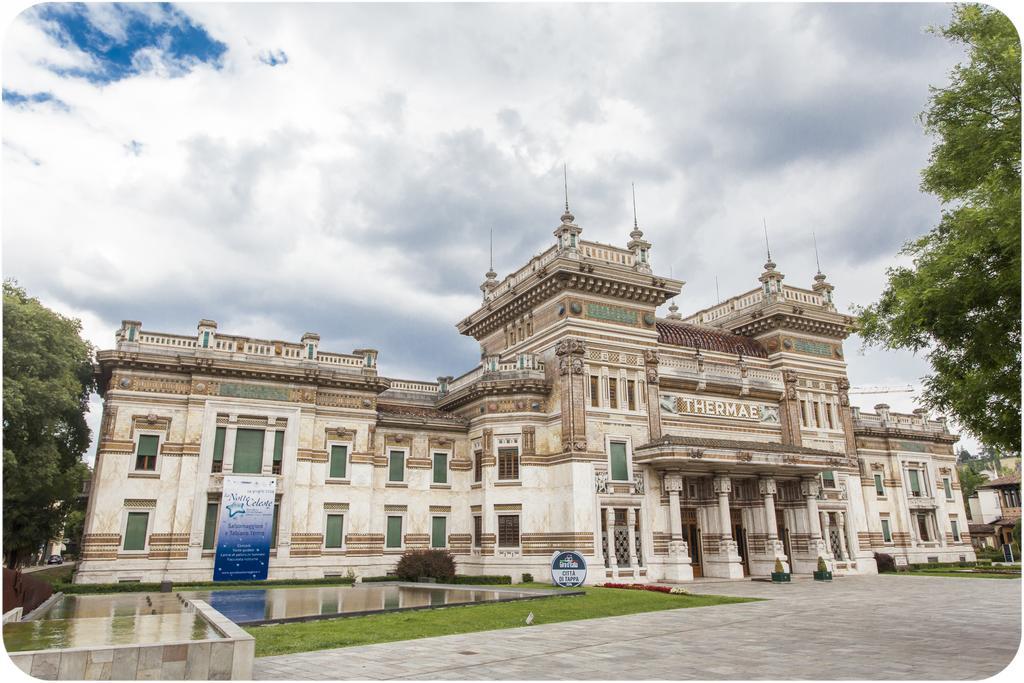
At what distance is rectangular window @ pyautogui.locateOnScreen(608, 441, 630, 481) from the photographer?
3469 centimetres

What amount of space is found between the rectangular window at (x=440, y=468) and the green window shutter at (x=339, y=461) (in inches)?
201

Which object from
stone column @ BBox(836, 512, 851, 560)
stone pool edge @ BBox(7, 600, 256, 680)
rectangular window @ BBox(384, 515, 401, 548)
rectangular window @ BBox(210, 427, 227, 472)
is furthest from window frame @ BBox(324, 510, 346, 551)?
stone column @ BBox(836, 512, 851, 560)

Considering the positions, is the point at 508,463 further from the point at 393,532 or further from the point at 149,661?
the point at 149,661

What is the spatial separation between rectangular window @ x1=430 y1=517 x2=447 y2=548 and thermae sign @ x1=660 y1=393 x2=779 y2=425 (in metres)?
13.4

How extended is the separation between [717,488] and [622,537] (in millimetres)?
5927

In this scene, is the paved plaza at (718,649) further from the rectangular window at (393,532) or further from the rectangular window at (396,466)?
the rectangular window at (396,466)

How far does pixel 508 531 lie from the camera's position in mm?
34750

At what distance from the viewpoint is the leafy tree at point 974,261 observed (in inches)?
500

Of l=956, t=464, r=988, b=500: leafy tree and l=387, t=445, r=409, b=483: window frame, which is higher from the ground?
l=956, t=464, r=988, b=500: leafy tree

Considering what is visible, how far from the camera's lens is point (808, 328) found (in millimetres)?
44219

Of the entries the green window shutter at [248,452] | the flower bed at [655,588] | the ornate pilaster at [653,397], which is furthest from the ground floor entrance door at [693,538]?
the green window shutter at [248,452]

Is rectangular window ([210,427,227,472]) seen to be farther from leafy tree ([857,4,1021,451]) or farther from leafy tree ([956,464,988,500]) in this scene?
leafy tree ([956,464,988,500])

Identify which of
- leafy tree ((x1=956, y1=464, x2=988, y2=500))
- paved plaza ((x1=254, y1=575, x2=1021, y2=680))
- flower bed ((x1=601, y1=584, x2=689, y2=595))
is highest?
leafy tree ((x1=956, y1=464, x2=988, y2=500))

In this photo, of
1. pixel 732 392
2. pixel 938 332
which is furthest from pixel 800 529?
pixel 938 332
